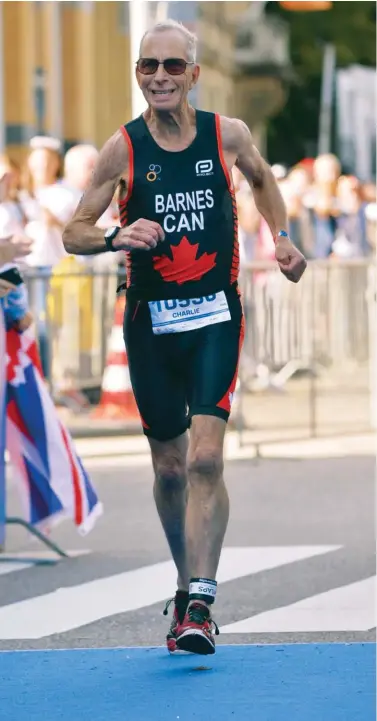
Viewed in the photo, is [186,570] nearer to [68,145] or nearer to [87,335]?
[87,335]

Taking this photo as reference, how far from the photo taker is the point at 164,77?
7285mm

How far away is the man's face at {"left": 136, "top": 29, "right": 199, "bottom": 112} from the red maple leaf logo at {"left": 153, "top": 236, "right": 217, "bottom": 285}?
47 centimetres

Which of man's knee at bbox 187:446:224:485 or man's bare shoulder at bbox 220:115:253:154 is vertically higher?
man's bare shoulder at bbox 220:115:253:154

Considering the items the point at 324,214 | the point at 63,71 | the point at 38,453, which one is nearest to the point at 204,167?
the point at 38,453

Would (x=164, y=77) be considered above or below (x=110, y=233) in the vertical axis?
above

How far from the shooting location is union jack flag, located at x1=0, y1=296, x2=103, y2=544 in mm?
10109

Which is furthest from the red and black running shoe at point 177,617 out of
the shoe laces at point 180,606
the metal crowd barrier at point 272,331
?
the metal crowd barrier at point 272,331

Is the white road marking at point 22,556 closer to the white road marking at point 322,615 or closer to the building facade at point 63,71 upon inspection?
the white road marking at point 322,615

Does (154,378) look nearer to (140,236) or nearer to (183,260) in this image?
(183,260)

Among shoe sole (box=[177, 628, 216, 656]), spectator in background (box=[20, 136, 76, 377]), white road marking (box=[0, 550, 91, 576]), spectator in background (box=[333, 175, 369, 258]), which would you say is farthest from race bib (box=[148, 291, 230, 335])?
spectator in background (box=[333, 175, 369, 258])

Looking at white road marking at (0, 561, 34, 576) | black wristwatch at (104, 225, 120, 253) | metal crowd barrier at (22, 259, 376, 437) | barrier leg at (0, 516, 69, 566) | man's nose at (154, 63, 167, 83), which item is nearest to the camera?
black wristwatch at (104, 225, 120, 253)

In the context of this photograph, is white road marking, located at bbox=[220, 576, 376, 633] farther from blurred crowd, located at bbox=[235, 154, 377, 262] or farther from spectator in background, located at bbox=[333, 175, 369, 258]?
spectator in background, located at bbox=[333, 175, 369, 258]

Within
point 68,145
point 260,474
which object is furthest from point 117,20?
point 260,474

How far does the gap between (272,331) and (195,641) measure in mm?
→ 8071
